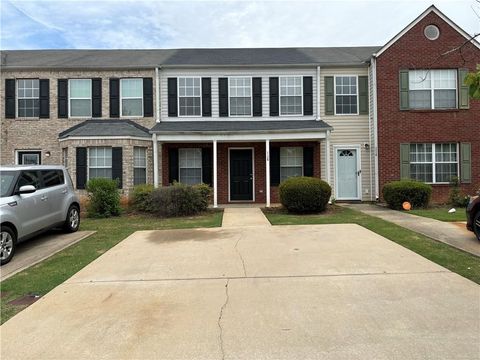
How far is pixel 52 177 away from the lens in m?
9.18

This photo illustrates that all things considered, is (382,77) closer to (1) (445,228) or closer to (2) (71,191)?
(1) (445,228)

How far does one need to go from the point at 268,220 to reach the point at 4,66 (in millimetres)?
13267

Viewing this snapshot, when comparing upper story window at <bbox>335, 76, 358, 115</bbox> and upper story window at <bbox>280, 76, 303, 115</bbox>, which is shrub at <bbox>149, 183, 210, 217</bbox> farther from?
upper story window at <bbox>335, 76, 358, 115</bbox>

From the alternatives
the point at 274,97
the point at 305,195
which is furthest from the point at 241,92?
the point at 305,195

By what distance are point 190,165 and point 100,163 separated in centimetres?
379

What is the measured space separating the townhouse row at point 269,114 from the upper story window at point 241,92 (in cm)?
4

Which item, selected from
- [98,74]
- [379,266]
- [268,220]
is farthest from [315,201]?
[98,74]

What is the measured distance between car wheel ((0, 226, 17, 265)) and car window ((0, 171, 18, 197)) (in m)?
0.74

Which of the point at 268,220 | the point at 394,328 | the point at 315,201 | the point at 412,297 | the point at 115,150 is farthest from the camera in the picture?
the point at 115,150

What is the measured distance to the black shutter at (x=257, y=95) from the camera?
16.8m

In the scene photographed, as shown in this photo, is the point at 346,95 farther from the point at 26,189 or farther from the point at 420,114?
the point at 26,189

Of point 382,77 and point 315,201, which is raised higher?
point 382,77

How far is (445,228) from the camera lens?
31.7 ft

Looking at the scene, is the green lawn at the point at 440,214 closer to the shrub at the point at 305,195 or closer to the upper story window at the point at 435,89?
the shrub at the point at 305,195
